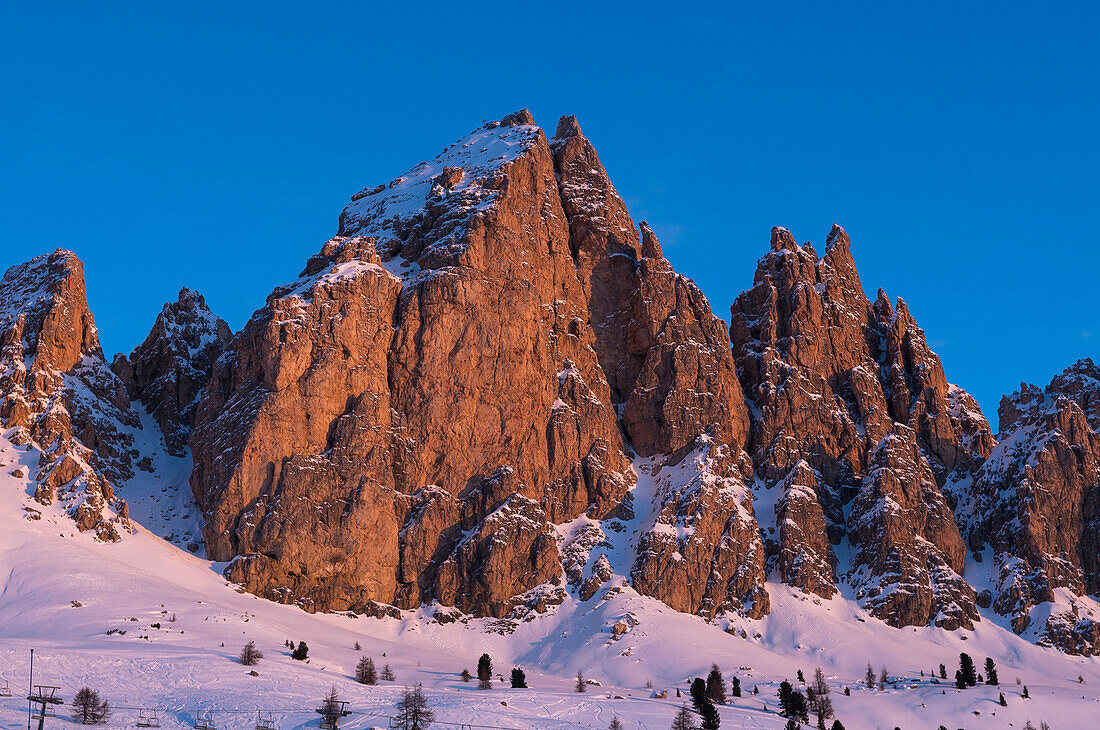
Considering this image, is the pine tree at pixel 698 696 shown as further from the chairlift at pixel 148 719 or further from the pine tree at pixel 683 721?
the chairlift at pixel 148 719

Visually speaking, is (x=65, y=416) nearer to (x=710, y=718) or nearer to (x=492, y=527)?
(x=492, y=527)

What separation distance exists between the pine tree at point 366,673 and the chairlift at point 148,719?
82.1ft

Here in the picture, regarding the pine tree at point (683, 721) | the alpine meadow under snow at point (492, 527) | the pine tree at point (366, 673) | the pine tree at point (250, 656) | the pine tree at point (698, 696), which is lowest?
the pine tree at point (683, 721)

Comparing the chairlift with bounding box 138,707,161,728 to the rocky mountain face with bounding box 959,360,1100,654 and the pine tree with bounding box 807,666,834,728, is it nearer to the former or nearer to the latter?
the pine tree with bounding box 807,666,834,728

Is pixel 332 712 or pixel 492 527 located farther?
pixel 492 527

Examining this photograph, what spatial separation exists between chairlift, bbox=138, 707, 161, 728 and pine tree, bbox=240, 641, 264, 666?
66.7 ft

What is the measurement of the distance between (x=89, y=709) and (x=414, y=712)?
25.4 metres

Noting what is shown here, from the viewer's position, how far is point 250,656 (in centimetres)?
12862

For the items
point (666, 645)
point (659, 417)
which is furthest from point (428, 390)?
point (666, 645)

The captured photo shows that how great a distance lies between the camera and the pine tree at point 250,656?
12744 cm

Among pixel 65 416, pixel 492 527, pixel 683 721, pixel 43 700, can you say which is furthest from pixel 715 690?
pixel 65 416

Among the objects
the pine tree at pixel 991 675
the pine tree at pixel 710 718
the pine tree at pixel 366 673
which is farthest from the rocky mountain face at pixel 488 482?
the pine tree at pixel 710 718

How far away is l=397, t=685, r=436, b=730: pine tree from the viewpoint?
107m

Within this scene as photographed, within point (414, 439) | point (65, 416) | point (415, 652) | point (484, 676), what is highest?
point (65, 416)
